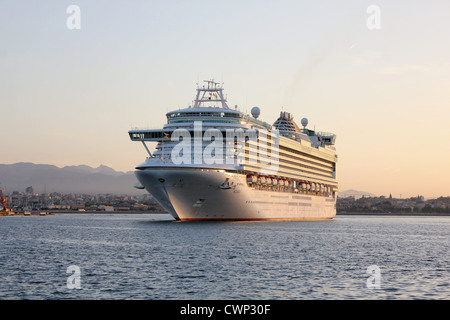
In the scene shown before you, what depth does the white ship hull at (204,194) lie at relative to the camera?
7425 centimetres

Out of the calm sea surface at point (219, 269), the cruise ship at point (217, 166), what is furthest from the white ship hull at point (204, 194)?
the calm sea surface at point (219, 269)

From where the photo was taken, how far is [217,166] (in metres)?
78.4

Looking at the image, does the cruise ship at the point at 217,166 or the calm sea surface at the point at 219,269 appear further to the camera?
the cruise ship at the point at 217,166

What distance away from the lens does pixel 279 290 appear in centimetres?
2948

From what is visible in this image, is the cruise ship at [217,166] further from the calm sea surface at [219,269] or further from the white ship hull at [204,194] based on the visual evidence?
the calm sea surface at [219,269]

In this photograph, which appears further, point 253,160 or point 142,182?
point 253,160

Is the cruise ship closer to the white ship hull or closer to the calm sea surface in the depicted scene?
the white ship hull

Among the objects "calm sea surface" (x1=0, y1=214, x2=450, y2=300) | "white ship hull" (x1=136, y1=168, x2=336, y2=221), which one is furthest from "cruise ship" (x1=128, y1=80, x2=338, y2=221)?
"calm sea surface" (x1=0, y1=214, x2=450, y2=300)

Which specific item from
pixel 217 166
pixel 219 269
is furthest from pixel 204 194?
pixel 219 269

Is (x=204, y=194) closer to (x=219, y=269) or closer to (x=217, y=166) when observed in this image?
(x=217, y=166)

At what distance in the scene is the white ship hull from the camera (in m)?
74.2
